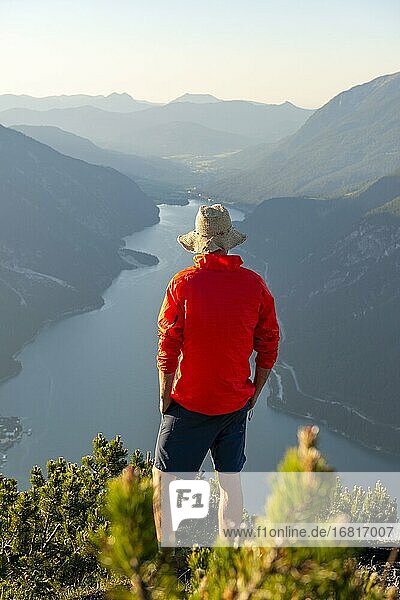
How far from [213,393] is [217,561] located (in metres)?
2.13

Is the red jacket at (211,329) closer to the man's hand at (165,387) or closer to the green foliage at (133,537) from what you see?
the man's hand at (165,387)

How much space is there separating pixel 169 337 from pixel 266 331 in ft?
2.15

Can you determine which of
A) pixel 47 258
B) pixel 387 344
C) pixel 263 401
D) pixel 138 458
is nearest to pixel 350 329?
pixel 387 344

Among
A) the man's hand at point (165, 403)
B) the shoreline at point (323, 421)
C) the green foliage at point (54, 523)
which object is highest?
the man's hand at point (165, 403)

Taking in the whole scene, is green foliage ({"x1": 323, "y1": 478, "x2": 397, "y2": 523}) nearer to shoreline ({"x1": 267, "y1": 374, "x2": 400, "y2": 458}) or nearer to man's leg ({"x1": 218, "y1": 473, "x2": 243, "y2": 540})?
man's leg ({"x1": 218, "y1": 473, "x2": 243, "y2": 540})

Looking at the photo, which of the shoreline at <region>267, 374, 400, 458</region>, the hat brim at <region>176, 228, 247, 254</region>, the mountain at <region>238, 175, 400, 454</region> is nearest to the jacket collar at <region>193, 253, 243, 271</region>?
the hat brim at <region>176, 228, 247, 254</region>

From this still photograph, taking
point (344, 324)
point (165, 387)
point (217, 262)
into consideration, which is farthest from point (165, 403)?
point (344, 324)

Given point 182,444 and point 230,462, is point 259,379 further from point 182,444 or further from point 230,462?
point 182,444

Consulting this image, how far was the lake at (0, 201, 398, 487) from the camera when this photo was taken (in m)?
85.9

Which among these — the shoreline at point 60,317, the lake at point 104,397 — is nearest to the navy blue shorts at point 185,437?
the lake at point 104,397

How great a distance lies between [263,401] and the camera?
4114 inches

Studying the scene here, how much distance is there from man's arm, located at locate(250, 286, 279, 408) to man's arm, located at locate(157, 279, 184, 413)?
0.54 meters

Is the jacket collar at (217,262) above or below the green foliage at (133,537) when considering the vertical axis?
above

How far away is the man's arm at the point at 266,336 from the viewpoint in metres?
3.93
